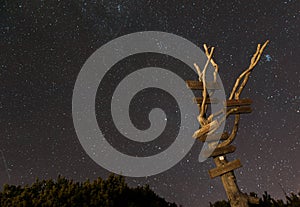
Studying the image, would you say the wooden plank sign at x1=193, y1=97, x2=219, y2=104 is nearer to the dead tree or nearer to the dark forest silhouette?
the dead tree

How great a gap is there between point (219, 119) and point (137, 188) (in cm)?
339

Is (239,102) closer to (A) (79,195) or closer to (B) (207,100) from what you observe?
(B) (207,100)

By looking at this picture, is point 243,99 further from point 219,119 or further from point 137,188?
point 137,188

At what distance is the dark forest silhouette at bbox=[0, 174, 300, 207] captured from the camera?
5537 millimetres

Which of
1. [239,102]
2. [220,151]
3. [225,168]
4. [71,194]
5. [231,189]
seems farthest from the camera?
[239,102]

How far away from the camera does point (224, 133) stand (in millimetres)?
6895

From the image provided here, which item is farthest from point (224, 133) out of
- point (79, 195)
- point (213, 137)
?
point (79, 195)

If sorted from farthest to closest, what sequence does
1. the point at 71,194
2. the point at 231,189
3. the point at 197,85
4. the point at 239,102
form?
the point at 197,85 → the point at 239,102 → the point at 231,189 → the point at 71,194

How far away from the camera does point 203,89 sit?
23.5 ft

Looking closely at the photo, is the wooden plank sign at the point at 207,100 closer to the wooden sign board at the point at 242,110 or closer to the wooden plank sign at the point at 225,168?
the wooden sign board at the point at 242,110

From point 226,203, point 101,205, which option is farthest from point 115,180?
point 226,203

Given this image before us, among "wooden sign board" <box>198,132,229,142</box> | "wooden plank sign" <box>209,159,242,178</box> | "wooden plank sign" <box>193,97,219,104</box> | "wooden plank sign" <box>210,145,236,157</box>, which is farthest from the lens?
"wooden plank sign" <box>193,97,219,104</box>

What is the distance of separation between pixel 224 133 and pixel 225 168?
932mm

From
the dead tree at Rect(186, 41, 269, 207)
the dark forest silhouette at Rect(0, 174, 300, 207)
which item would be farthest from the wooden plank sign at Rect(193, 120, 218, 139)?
the dark forest silhouette at Rect(0, 174, 300, 207)
